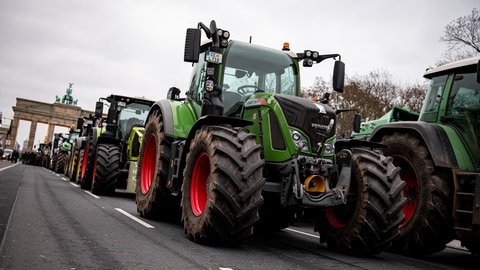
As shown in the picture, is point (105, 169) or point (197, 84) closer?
Result: point (197, 84)

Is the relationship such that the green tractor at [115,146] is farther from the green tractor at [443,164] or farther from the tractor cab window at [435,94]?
the tractor cab window at [435,94]

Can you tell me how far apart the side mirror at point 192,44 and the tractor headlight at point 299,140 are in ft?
4.98

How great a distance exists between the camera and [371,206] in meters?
5.22

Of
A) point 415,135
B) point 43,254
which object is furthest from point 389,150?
point 43,254

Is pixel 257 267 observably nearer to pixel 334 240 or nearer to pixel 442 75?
pixel 334 240

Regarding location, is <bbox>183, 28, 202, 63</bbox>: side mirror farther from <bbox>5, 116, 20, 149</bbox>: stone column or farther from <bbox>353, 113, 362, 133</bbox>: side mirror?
<bbox>5, 116, 20, 149</bbox>: stone column

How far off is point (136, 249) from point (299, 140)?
2.29 m

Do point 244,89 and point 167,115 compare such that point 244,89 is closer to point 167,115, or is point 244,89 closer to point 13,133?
point 167,115

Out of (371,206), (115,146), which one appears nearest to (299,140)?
(371,206)

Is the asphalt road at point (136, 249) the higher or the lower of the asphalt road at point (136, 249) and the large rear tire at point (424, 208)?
the lower

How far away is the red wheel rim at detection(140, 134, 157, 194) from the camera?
809cm

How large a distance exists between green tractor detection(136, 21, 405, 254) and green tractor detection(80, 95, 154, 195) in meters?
4.57

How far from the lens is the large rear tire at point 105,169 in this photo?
11.4 m

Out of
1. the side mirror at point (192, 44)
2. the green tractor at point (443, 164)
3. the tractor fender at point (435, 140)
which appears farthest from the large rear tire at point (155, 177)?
the tractor fender at point (435, 140)
